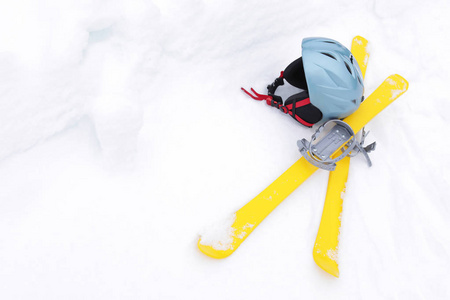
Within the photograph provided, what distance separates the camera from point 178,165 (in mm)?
1666

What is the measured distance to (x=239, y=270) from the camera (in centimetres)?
154

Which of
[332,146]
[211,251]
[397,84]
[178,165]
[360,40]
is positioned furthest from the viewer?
[360,40]

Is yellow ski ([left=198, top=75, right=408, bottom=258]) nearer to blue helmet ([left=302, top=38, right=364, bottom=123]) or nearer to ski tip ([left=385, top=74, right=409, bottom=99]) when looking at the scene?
ski tip ([left=385, top=74, right=409, bottom=99])

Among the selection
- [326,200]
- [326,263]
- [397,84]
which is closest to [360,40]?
[397,84]

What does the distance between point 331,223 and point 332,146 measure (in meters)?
0.42

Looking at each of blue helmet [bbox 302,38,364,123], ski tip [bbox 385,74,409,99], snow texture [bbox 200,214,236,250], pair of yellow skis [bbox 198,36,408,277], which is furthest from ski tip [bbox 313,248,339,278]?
ski tip [bbox 385,74,409,99]

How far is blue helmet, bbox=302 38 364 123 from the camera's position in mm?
1717

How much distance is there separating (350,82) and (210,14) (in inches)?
32.4

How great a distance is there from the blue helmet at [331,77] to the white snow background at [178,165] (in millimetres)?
260

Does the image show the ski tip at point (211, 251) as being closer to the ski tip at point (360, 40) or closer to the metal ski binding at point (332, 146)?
the metal ski binding at point (332, 146)

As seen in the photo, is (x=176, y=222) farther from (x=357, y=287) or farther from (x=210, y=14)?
(x=210, y=14)

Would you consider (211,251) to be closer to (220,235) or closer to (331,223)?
(220,235)

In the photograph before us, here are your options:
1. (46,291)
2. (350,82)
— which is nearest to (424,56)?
(350,82)

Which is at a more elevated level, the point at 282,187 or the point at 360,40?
the point at 360,40
